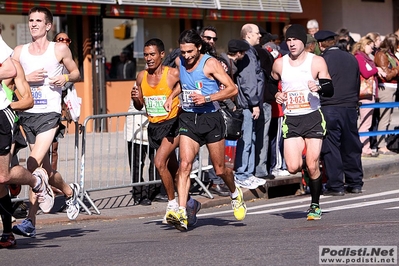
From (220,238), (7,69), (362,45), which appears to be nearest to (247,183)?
(362,45)

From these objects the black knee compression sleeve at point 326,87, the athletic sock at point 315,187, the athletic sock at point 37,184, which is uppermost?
the black knee compression sleeve at point 326,87

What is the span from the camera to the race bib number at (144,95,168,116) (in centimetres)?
967

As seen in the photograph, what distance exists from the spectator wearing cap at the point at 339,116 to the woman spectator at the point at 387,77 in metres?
3.40

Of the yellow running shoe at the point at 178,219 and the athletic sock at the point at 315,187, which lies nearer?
the yellow running shoe at the point at 178,219

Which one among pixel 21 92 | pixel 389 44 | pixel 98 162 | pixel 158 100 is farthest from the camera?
pixel 389 44

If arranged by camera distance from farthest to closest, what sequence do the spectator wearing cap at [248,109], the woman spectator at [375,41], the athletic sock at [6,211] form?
the woman spectator at [375,41] < the spectator wearing cap at [248,109] < the athletic sock at [6,211]

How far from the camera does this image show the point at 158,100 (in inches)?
381

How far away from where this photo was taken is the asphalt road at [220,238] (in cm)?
743

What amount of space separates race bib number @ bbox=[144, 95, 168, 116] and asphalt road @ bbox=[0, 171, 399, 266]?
124 centimetres

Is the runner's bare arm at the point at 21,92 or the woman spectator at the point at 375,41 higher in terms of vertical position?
the woman spectator at the point at 375,41

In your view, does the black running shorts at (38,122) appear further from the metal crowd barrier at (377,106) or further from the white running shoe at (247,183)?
the metal crowd barrier at (377,106)

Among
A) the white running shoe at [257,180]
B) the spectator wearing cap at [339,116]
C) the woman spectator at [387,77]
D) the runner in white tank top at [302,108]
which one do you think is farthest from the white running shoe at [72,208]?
the woman spectator at [387,77]

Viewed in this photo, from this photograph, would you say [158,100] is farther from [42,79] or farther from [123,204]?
[123,204]

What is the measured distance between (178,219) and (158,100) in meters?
1.36
